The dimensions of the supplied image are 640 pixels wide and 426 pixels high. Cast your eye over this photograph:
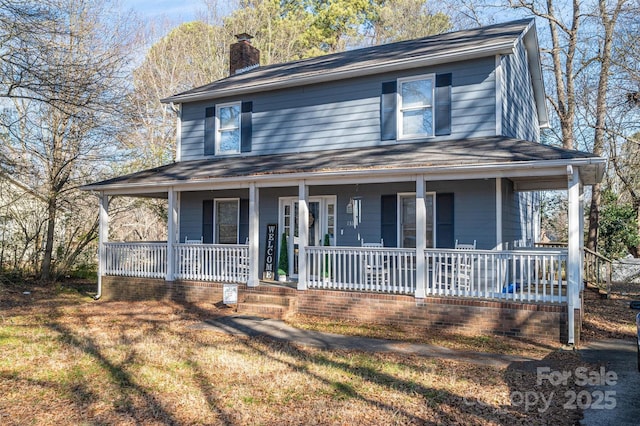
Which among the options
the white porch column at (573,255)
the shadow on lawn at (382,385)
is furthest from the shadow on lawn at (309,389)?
the white porch column at (573,255)

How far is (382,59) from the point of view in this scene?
12039mm

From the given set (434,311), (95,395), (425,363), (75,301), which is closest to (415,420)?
(425,363)

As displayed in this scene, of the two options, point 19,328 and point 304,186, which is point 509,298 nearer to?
point 304,186

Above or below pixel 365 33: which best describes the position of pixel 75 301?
below

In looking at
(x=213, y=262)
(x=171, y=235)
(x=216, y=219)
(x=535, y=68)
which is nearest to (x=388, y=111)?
(x=213, y=262)

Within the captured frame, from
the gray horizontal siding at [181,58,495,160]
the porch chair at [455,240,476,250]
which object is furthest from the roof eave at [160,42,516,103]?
the porch chair at [455,240,476,250]

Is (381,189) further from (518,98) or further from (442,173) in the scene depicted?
(518,98)

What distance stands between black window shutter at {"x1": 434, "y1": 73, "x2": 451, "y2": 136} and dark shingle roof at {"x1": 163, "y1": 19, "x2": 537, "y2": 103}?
0.45 metres

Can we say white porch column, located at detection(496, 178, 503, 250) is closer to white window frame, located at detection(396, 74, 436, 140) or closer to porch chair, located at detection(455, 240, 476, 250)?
porch chair, located at detection(455, 240, 476, 250)

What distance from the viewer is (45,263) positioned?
16.4m

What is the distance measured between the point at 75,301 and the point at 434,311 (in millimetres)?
9387

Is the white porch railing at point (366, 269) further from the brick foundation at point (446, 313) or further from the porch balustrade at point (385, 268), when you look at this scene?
the brick foundation at point (446, 313)

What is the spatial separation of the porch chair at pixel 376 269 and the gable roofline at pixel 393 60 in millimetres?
4189

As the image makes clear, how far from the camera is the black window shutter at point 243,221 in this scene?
13523 mm
